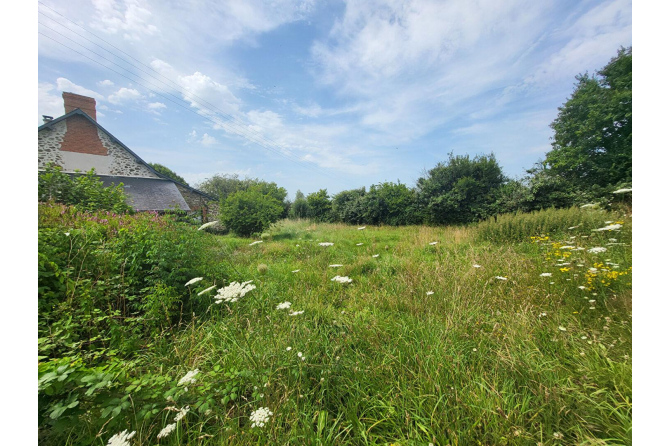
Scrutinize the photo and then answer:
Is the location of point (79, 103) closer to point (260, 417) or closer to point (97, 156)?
point (97, 156)

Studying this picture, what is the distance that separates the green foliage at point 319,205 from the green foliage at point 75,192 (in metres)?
10.7

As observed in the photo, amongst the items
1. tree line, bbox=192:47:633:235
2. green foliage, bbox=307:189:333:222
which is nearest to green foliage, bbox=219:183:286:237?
tree line, bbox=192:47:633:235

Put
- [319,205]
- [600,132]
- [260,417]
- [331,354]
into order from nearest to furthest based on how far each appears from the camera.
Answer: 1. [260,417]
2. [331,354]
3. [600,132]
4. [319,205]

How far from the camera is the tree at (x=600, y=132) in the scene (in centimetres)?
933

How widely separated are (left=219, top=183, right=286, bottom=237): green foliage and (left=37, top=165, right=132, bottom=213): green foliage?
3.81 metres

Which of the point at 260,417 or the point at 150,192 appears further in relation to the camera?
the point at 150,192

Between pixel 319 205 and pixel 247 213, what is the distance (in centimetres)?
690

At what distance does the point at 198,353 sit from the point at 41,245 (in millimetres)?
2078

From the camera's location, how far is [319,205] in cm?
1644

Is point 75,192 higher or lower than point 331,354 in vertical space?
higher

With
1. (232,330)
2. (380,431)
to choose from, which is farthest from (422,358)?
(232,330)

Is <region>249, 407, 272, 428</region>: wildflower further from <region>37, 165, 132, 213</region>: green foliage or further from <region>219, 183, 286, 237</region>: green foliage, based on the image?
<region>219, 183, 286, 237</region>: green foliage

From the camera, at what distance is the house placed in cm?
1329

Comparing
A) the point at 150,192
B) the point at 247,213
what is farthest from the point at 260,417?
the point at 150,192
